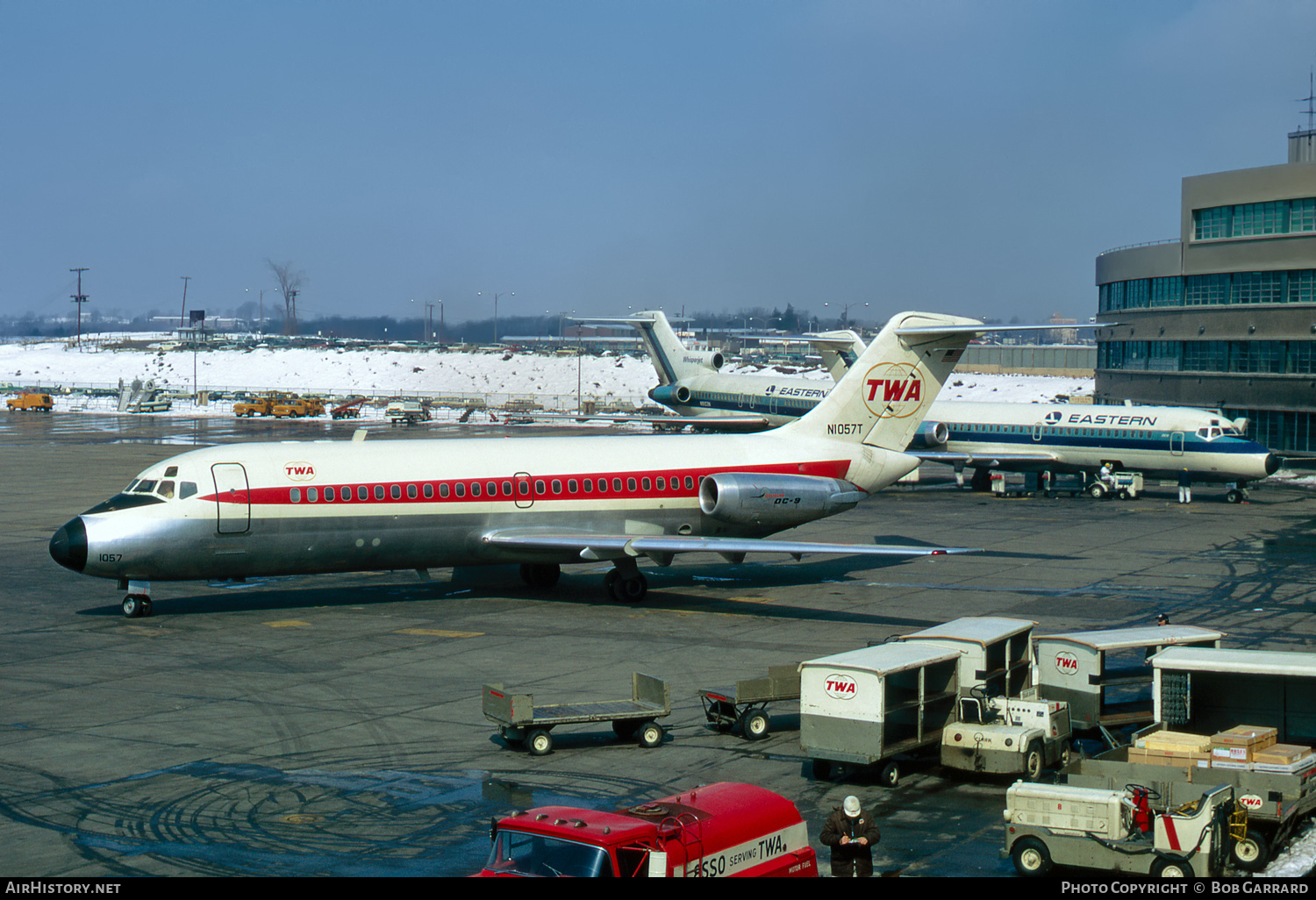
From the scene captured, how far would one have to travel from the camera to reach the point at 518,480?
3031 centimetres

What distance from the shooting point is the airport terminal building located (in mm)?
61562

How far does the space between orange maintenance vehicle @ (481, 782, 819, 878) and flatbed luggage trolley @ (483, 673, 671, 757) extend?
578cm

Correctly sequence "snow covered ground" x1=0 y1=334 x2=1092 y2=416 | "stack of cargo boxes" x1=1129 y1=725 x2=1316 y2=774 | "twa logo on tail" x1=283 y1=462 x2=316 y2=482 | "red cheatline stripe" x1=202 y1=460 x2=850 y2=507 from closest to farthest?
"stack of cargo boxes" x1=1129 y1=725 x2=1316 y2=774
"red cheatline stripe" x1=202 y1=460 x2=850 y2=507
"twa logo on tail" x1=283 y1=462 x2=316 y2=482
"snow covered ground" x1=0 y1=334 x2=1092 y2=416

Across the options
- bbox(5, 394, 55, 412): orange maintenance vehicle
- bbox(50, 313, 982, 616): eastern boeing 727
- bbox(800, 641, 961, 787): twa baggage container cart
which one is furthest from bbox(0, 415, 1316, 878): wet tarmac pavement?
bbox(5, 394, 55, 412): orange maintenance vehicle

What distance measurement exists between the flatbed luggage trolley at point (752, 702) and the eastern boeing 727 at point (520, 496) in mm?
7686

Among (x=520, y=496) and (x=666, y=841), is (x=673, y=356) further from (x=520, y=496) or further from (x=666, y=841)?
(x=666, y=841)

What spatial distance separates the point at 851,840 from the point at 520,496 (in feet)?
61.5

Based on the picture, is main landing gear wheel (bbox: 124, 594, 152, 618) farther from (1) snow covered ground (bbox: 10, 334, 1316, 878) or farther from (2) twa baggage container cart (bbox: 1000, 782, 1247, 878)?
(1) snow covered ground (bbox: 10, 334, 1316, 878)

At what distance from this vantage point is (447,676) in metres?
22.6

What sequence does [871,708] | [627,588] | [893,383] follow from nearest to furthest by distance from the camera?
[871,708]
[627,588]
[893,383]

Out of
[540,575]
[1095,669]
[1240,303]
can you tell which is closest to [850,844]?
[1095,669]

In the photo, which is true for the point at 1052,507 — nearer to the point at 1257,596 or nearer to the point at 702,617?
the point at 1257,596

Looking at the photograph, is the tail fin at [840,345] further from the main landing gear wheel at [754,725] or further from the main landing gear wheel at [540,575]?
the main landing gear wheel at [754,725]

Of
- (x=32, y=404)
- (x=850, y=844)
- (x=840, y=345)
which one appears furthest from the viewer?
(x=32, y=404)
